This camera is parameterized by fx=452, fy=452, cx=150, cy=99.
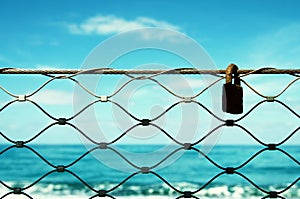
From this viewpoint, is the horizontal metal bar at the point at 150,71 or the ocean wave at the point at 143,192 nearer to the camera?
the horizontal metal bar at the point at 150,71

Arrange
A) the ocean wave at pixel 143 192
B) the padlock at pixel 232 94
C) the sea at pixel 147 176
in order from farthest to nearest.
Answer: the sea at pixel 147 176, the ocean wave at pixel 143 192, the padlock at pixel 232 94

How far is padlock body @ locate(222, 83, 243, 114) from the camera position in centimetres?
114

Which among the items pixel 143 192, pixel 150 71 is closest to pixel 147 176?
pixel 143 192

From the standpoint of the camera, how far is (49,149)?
14.9 m

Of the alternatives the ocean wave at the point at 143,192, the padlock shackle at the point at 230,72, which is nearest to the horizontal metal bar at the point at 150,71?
the padlock shackle at the point at 230,72

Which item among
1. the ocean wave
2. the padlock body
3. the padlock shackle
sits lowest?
the padlock body

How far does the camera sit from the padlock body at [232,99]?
1.14 meters

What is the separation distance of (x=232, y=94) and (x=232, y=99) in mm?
15

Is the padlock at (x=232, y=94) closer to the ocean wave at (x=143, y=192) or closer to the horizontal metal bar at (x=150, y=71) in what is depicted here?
the horizontal metal bar at (x=150, y=71)

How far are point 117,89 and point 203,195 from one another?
16.8ft

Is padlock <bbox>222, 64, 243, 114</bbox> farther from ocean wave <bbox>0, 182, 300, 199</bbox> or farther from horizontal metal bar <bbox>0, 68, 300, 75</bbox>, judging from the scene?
ocean wave <bbox>0, 182, 300, 199</bbox>

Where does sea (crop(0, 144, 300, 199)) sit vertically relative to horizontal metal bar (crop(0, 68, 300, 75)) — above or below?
above

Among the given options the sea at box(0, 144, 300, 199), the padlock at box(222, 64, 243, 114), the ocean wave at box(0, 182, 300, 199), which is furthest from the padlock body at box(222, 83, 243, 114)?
the ocean wave at box(0, 182, 300, 199)

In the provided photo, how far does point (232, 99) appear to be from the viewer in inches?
45.1
